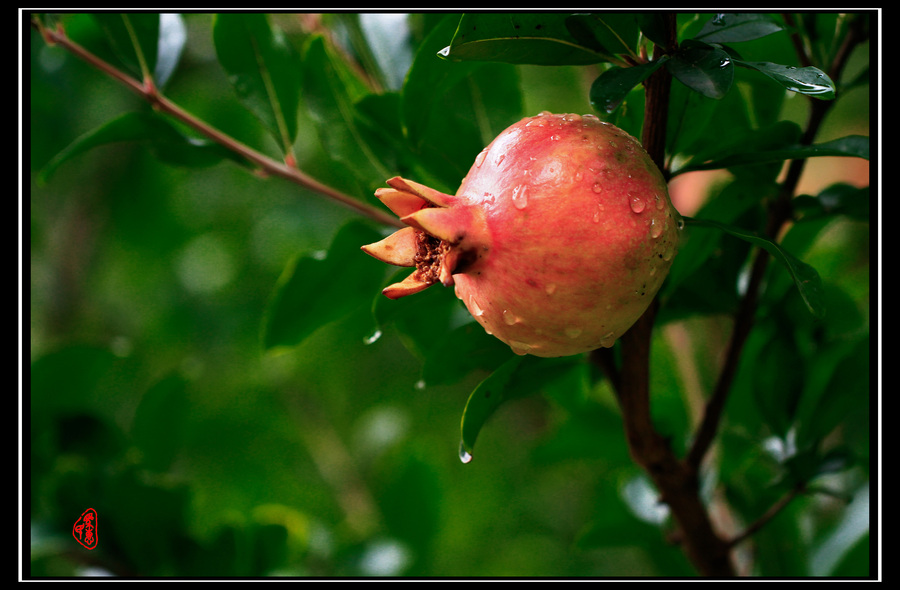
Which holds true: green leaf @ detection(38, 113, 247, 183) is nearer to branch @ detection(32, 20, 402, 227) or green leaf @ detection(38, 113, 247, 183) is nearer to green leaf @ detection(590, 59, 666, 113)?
branch @ detection(32, 20, 402, 227)

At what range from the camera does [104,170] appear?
5.99ft

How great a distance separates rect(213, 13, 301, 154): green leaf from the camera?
2.17 ft

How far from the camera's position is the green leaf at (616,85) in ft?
1.29

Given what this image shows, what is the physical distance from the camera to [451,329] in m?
0.73

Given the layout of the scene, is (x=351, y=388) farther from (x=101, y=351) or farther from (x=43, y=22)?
(x=43, y=22)

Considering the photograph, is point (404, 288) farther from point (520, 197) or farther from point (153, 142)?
point (153, 142)

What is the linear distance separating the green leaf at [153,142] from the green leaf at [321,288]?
14cm

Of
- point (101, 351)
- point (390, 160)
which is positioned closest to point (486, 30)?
point (390, 160)

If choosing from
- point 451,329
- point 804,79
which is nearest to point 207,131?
point 451,329

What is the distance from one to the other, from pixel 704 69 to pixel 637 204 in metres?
0.08

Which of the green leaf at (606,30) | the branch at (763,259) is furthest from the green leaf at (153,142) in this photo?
the branch at (763,259)

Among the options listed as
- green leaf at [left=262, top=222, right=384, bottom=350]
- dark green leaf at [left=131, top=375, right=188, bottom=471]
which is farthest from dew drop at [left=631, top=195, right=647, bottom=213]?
dark green leaf at [left=131, top=375, right=188, bottom=471]

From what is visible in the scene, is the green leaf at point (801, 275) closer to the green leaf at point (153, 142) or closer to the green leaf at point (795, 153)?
the green leaf at point (795, 153)

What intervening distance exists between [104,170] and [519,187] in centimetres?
174
